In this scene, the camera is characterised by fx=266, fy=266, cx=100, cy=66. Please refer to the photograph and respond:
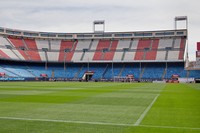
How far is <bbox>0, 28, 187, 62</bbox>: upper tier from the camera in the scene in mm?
82188

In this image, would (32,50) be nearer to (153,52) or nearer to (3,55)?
(3,55)

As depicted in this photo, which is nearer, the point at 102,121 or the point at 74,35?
the point at 102,121

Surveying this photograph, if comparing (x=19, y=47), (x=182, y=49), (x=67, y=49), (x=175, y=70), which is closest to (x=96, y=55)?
(x=67, y=49)

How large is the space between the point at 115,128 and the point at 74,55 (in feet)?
265

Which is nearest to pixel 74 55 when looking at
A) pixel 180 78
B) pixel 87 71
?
pixel 87 71

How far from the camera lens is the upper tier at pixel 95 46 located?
82.2 metres

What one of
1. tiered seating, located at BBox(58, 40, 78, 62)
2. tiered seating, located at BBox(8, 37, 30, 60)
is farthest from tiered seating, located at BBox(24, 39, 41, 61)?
tiered seating, located at BBox(58, 40, 78, 62)

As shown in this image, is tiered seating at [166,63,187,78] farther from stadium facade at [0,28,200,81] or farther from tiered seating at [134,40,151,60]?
tiered seating at [134,40,151,60]

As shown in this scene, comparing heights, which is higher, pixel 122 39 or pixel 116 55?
pixel 122 39

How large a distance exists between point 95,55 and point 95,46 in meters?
5.62

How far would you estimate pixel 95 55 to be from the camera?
8700cm

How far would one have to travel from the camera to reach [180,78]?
7381 centimetres

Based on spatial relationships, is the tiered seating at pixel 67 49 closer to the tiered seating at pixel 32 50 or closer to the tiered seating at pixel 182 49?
the tiered seating at pixel 32 50

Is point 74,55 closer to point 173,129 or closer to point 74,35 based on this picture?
point 74,35
